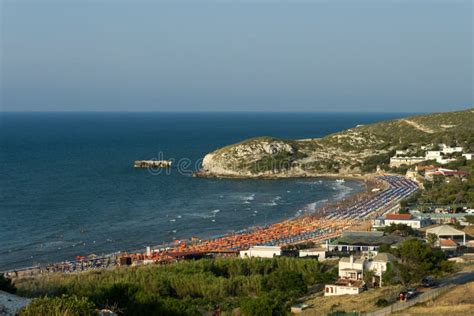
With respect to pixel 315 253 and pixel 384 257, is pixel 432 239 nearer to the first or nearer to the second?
pixel 315 253

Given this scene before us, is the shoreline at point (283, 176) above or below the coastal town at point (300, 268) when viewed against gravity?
below

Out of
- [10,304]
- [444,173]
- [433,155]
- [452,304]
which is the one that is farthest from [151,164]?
[10,304]

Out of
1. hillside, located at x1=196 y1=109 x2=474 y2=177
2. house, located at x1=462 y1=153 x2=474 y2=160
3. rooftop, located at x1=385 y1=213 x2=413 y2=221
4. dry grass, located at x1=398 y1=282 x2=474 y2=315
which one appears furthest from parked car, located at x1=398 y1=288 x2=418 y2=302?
hillside, located at x1=196 y1=109 x2=474 y2=177

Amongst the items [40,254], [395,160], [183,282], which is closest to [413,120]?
[395,160]

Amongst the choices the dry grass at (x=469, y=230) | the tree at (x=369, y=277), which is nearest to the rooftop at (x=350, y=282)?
the tree at (x=369, y=277)

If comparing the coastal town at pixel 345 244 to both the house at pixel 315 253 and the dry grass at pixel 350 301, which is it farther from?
the dry grass at pixel 350 301

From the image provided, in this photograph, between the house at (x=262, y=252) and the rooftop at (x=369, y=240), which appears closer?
the house at (x=262, y=252)
